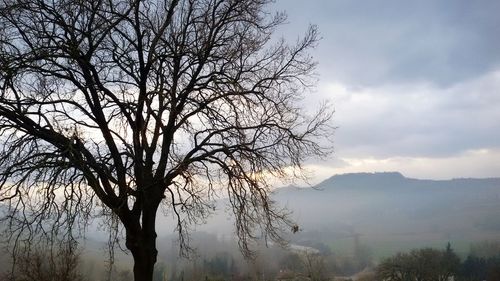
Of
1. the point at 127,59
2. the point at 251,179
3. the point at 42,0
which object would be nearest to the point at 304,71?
the point at 251,179

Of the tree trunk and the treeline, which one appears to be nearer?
the tree trunk

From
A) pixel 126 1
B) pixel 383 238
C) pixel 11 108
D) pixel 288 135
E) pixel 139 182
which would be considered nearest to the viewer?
pixel 11 108

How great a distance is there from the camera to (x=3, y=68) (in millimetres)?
7957

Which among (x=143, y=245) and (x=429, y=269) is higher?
(x=143, y=245)

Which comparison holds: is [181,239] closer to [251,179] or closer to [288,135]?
[251,179]

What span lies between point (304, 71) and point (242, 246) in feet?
15.1

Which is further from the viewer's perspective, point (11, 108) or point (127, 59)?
point (127, 59)

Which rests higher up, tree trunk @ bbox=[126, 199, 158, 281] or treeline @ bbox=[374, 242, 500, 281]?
tree trunk @ bbox=[126, 199, 158, 281]

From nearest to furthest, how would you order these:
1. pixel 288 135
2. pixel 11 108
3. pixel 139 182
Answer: pixel 11 108 → pixel 139 182 → pixel 288 135

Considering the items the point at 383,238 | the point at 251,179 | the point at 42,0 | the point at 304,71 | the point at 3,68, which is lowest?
the point at 383,238

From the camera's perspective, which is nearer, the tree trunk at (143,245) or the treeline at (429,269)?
the tree trunk at (143,245)

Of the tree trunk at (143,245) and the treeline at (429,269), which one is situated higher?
the tree trunk at (143,245)

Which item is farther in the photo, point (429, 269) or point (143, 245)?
point (429, 269)

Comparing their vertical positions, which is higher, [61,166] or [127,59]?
[127,59]
